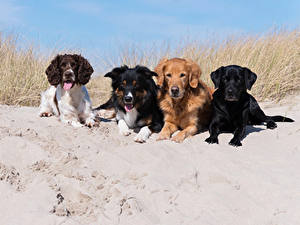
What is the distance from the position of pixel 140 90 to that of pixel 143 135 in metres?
0.71

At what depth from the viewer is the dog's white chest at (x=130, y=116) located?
20.5ft

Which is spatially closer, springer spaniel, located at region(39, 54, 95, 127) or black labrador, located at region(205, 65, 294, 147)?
black labrador, located at region(205, 65, 294, 147)

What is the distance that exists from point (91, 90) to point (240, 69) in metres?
5.39

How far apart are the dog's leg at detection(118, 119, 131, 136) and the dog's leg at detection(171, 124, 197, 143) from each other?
0.72 m

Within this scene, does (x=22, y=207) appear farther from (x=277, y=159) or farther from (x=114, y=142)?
(x=277, y=159)

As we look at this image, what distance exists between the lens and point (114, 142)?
220 inches

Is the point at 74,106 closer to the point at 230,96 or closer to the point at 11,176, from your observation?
the point at 11,176

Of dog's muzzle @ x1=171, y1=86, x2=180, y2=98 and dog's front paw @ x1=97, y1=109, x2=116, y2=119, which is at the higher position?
dog's muzzle @ x1=171, y1=86, x2=180, y2=98

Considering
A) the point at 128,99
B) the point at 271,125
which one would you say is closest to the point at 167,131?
the point at 128,99

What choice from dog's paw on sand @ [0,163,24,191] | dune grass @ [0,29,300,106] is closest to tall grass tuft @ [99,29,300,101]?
dune grass @ [0,29,300,106]

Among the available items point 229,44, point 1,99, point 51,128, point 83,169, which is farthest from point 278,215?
point 229,44

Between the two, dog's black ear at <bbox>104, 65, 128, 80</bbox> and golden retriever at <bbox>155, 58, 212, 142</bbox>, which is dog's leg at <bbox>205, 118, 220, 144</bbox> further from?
dog's black ear at <bbox>104, 65, 128, 80</bbox>

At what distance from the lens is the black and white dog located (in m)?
5.98

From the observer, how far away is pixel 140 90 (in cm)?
605
